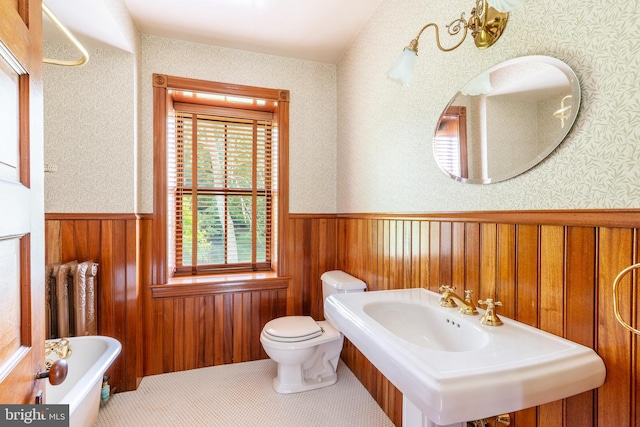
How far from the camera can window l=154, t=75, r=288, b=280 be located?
248 centimetres

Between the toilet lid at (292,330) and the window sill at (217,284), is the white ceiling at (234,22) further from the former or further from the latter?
the toilet lid at (292,330)

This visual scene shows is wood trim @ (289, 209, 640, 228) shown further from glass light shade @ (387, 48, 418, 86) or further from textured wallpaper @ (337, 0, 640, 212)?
glass light shade @ (387, 48, 418, 86)

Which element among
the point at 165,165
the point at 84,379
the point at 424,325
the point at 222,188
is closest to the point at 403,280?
the point at 424,325

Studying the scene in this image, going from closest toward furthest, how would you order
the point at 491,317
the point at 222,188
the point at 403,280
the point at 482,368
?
the point at 482,368 < the point at 491,317 < the point at 403,280 < the point at 222,188

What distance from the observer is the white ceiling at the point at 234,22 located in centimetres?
173

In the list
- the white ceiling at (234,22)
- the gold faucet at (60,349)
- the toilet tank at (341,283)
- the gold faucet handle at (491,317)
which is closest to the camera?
the gold faucet handle at (491,317)

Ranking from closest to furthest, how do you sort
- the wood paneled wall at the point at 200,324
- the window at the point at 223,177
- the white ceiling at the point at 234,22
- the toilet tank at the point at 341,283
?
the white ceiling at the point at 234,22, the toilet tank at the point at 341,283, the wood paneled wall at the point at 200,324, the window at the point at 223,177

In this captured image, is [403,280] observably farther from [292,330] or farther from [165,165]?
[165,165]

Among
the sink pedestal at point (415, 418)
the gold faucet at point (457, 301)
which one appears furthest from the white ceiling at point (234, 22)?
the sink pedestal at point (415, 418)

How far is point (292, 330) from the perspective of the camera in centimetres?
201

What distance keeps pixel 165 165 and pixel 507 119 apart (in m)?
2.23

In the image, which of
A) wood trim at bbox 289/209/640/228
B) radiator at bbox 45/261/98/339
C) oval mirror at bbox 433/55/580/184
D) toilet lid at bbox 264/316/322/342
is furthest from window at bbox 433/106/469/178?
radiator at bbox 45/261/98/339

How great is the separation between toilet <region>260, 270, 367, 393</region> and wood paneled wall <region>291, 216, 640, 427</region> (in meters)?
0.82

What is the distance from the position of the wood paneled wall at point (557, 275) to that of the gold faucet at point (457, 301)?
0.25 feet
